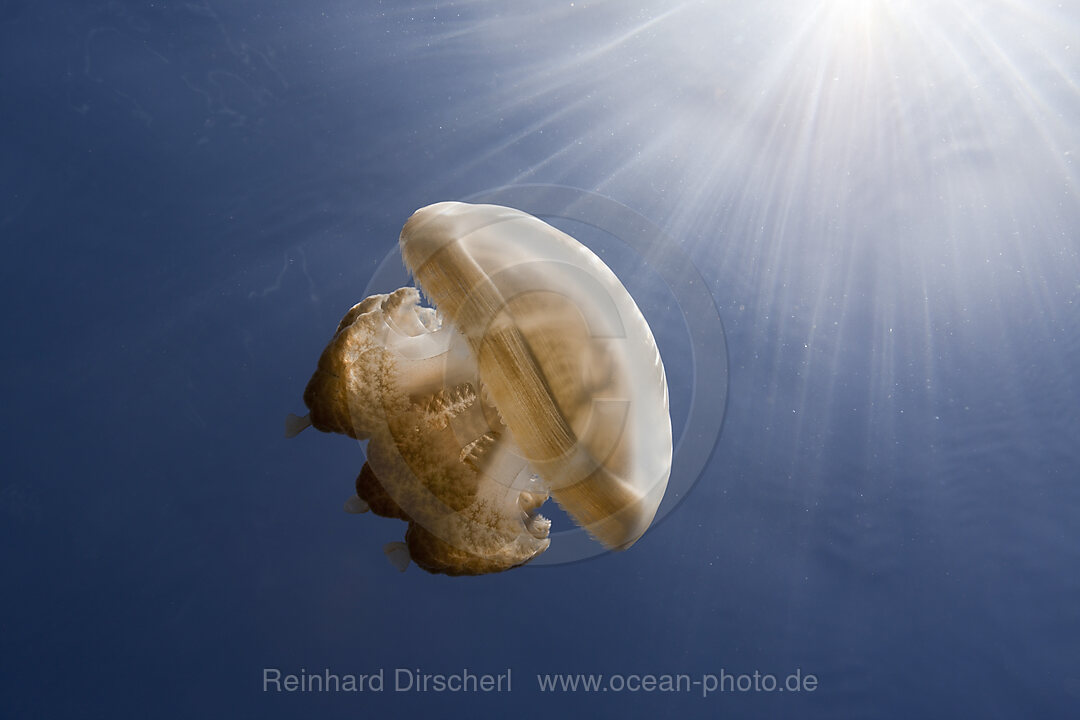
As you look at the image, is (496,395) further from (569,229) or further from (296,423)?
(569,229)

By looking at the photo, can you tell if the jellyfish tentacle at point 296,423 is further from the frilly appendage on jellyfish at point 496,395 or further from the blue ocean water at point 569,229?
the blue ocean water at point 569,229

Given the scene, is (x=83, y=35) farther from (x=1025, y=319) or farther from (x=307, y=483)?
(x=1025, y=319)

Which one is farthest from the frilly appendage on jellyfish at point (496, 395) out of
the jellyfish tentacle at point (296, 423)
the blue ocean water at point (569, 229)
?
the blue ocean water at point (569, 229)

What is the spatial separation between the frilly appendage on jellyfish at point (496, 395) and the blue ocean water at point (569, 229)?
1.61m

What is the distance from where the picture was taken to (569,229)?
4.24 meters

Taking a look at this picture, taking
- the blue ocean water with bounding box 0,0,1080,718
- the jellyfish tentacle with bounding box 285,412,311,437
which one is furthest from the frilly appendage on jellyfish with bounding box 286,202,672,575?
the blue ocean water with bounding box 0,0,1080,718

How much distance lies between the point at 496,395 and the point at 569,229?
9.45ft

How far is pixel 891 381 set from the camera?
6414mm

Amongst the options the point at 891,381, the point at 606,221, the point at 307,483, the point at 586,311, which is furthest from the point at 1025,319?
the point at 307,483

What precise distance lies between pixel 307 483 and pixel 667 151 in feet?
15.1

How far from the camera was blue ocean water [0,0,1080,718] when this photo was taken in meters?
4.34

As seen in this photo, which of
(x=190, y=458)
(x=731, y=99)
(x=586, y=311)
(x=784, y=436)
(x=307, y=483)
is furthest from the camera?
(x=784, y=436)

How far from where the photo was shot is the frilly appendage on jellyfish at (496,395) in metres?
1.59

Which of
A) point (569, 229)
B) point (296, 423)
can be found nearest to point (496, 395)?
point (296, 423)
